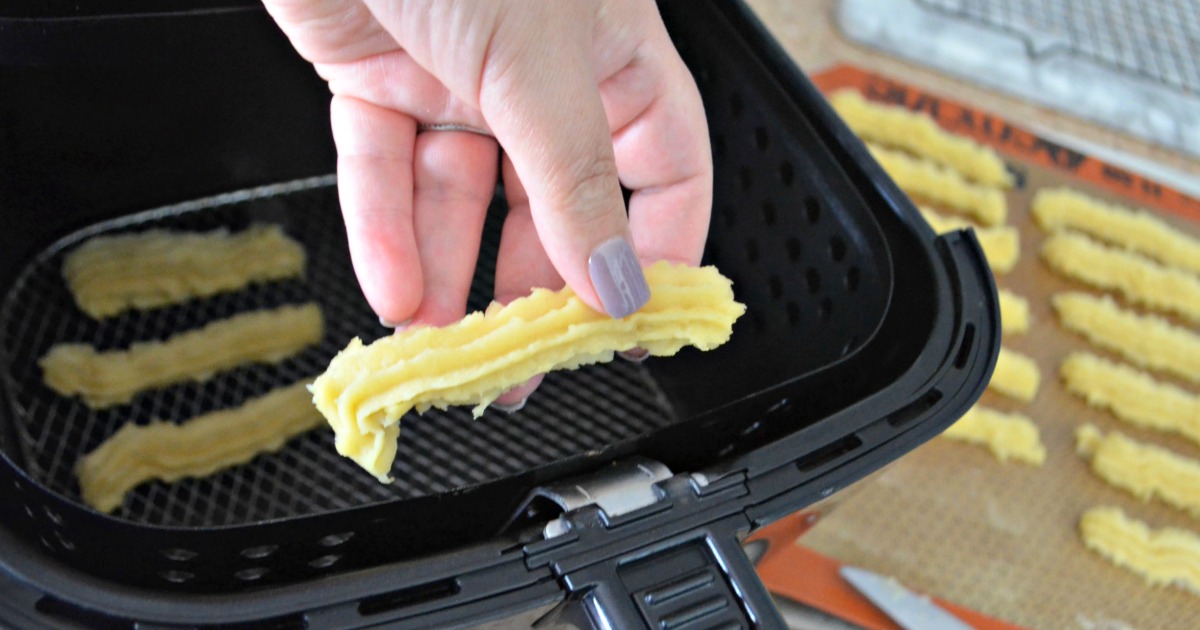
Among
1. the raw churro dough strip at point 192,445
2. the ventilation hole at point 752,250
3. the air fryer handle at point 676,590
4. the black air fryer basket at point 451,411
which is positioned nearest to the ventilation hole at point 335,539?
the black air fryer basket at point 451,411

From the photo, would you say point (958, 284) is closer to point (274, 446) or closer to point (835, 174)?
point (835, 174)

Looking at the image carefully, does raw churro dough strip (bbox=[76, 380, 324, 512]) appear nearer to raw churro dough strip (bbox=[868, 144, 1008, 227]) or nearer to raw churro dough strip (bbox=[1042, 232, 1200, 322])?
raw churro dough strip (bbox=[868, 144, 1008, 227])

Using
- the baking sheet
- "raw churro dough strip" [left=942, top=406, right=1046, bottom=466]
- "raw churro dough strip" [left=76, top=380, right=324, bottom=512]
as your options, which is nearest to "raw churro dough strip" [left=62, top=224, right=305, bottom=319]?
"raw churro dough strip" [left=76, top=380, right=324, bottom=512]

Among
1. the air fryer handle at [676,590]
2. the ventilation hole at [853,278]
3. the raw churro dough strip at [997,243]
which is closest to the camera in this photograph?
the air fryer handle at [676,590]

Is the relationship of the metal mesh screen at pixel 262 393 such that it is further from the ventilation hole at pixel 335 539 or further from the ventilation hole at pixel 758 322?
the ventilation hole at pixel 335 539

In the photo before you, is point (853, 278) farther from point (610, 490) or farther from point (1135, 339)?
point (1135, 339)
